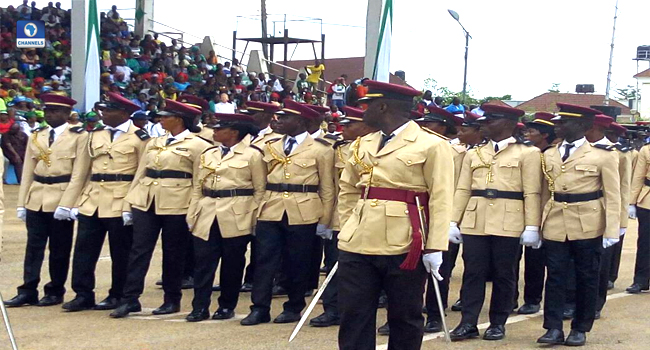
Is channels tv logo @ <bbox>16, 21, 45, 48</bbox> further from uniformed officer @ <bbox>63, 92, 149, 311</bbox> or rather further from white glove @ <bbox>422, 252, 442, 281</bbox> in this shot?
white glove @ <bbox>422, 252, 442, 281</bbox>

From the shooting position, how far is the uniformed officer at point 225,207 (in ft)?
32.1

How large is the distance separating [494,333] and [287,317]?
199 centimetres

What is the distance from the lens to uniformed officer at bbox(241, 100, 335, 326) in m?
9.77

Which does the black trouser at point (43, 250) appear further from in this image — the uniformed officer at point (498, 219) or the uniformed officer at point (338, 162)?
the uniformed officer at point (498, 219)

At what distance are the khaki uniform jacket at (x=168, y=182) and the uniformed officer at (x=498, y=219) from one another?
2.71 metres

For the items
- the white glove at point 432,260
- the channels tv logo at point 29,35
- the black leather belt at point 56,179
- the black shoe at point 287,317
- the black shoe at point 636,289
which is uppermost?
the channels tv logo at point 29,35

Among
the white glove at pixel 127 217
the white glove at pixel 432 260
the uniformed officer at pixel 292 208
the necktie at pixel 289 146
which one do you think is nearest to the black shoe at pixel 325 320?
the uniformed officer at pixel 292 208

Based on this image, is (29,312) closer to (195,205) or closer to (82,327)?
Answer: (82,327)

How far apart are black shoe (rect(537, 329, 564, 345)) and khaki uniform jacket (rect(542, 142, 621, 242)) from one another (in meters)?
0.79

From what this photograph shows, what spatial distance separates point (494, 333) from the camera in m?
9.12

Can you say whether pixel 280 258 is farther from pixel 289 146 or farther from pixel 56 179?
pixel 56 179

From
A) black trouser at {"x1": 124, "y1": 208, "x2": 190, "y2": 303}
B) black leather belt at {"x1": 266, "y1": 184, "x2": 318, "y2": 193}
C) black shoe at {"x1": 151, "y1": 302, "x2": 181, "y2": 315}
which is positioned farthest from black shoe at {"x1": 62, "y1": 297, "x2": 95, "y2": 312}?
black leather belt at {"x1": 266, "y1": 184, "x2": 318, "y2": 193}

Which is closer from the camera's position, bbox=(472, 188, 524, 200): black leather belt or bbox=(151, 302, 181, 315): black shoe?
bbox=(472, 188, 524, 200): black leather belt

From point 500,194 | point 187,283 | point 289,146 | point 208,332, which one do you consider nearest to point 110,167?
point 289,146
